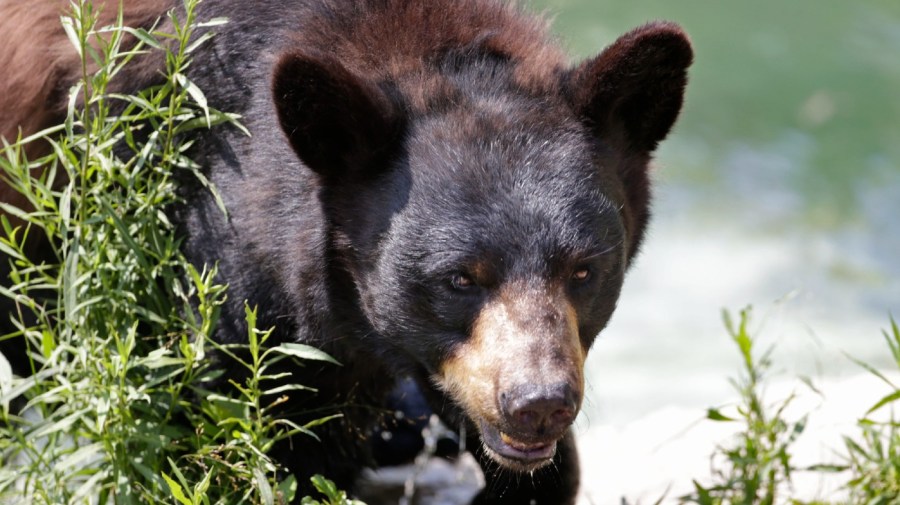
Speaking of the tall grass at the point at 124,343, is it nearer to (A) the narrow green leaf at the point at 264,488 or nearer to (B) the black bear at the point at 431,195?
(A) the narrow green leaf at the point at 264,488

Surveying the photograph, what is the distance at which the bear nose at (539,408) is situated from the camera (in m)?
3.74

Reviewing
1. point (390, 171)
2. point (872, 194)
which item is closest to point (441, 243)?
point (390, 171)

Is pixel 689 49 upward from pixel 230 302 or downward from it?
upward

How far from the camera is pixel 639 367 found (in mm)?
9945

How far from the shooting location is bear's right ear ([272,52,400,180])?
4051 mm

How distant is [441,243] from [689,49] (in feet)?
3.56

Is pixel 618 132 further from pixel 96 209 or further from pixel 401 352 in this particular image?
pixel 96 209

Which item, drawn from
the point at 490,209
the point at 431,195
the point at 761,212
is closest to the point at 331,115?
the point at 431,195

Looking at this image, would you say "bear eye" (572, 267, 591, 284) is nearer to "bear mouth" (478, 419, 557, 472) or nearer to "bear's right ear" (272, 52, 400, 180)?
"bear mouth" (478, 419, 557, 472)

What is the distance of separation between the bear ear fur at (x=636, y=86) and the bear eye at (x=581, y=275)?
0.55 m

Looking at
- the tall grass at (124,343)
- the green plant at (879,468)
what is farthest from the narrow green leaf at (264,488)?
the green plant at (879,468)

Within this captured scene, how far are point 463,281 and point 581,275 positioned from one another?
38 centimetres

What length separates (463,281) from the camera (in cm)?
403

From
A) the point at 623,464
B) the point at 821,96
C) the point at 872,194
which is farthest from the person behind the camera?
the point at 821,96
